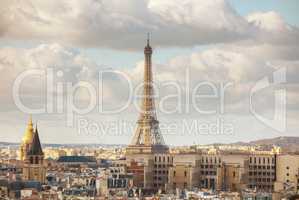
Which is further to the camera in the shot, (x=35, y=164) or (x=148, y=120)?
(x=148, y=120)

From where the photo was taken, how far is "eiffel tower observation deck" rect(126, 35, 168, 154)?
293 ft

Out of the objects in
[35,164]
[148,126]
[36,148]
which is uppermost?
[148,126]

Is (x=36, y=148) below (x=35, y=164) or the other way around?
the other way around

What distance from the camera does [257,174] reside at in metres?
84.5

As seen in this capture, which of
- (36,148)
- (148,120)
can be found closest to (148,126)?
(148,120)

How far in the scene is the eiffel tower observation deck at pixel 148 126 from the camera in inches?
3516

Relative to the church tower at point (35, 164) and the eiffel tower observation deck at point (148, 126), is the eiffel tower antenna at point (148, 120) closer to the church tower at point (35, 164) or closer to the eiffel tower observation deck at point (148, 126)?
the eiffel tower observation deck at point (148, 126)

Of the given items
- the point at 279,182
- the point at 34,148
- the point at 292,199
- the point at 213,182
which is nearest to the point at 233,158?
the point at 213,182

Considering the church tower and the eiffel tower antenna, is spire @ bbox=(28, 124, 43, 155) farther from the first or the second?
the eiffel tower antenna

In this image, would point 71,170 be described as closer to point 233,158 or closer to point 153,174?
point 153,174

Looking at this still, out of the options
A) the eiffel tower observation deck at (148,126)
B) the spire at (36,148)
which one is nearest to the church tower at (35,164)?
the spire at (36,148)

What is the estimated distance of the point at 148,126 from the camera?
93.8 metres

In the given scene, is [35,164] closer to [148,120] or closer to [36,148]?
[36,148]

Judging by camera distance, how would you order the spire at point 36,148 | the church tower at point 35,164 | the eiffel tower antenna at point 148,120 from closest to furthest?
the church tower at point 35,164 → the spire at point 36,148 → the eiffel tower antenna at point 148,120
